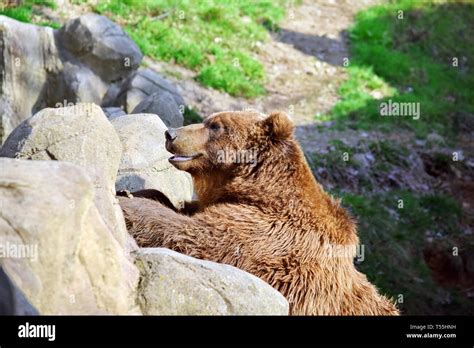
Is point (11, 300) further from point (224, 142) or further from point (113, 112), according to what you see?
point (113, 112)

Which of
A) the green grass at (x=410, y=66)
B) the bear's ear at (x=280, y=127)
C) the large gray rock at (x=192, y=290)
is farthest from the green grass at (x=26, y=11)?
the large gray rock at (x=192, y=290)

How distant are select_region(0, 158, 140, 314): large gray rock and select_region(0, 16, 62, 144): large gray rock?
6.44 m

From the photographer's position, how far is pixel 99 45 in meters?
11.4

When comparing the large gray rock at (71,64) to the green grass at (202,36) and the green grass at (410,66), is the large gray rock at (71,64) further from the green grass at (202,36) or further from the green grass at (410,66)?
the green grass at (410,66)

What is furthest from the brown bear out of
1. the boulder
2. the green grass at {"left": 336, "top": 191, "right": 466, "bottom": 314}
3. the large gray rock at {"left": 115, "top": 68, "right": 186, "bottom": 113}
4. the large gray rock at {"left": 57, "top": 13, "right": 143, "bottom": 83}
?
the green grass at {"left": 336, "top": 191, "right": 466, "bottom": 314}

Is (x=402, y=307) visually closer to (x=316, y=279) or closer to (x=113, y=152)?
(x=316, y=279)

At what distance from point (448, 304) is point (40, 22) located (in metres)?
7.29

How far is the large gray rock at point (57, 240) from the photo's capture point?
4.07 metres

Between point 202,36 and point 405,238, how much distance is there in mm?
5090

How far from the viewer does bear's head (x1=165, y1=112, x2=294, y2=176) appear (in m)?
6.45

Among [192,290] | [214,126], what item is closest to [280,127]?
[214,126]

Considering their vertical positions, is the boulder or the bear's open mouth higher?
the bear's open mouth

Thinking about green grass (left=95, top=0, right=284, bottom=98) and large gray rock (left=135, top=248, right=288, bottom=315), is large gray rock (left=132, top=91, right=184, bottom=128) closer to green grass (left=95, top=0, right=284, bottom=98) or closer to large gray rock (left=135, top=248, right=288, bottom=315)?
green grass (left=95, top=0, right=284, bottom=98)

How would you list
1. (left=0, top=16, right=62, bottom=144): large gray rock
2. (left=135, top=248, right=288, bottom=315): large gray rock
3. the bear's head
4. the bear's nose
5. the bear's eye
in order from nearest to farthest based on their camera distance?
(left=135, top=248, right=288, bottom=315): large gray rock
the bear's head
the bear's nose
the bear's eye
(left=0, top=16, right=62, bottom=144): large gray rock
